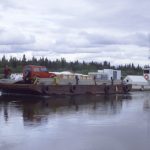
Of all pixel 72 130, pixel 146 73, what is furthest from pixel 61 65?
pixel 72 130

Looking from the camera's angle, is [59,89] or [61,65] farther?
[61,65]

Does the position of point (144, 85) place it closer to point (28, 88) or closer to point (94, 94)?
point (94, 94)

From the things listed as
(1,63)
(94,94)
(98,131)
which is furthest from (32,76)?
(1,63)

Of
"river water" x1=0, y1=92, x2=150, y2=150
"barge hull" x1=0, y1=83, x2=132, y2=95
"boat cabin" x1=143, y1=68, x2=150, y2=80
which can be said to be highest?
"boat cabin" x1=143, y1=68, x2=150, y2=80

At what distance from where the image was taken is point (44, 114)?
18.5 metres

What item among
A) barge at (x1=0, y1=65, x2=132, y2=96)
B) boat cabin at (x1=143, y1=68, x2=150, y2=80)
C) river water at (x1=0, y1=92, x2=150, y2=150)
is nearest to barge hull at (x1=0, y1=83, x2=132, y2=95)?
barge at (x1=0, y1=65, x2=132, y2=96)

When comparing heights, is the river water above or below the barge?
below

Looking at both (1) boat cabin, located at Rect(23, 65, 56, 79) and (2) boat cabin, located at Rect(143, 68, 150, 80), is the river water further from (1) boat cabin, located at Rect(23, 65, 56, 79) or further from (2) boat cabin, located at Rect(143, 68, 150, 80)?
(2) boat cabin, located at Rect(143, 68, 150, 80)

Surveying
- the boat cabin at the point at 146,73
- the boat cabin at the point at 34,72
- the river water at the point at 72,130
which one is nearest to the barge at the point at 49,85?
the boat cabin at the point at 34,72

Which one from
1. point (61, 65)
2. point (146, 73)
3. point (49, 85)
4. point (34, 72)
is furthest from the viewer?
point (61, 65)

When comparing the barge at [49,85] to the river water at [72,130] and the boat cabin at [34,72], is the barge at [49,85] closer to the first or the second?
the boat cabin at [34,72]

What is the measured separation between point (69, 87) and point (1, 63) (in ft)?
166

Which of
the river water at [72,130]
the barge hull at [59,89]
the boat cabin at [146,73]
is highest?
the boat cabin at [146,73]

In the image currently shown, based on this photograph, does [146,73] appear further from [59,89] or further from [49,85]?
[49,85]
